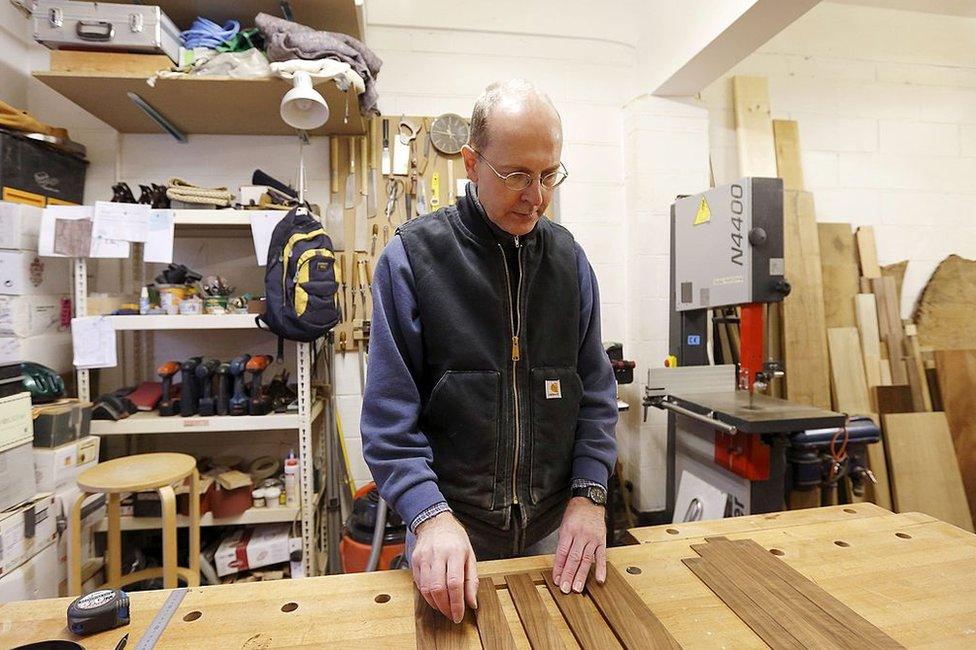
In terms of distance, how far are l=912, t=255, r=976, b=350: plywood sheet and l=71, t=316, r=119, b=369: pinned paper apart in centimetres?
447

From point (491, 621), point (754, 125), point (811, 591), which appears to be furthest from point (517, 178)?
point (754, 125)

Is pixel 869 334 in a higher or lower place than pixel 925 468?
higher

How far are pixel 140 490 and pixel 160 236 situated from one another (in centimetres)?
109

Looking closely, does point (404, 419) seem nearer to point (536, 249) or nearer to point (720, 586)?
point (536, 249)

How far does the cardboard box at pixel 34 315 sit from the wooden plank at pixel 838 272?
401 centimetres

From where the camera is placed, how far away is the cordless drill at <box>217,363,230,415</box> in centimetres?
228

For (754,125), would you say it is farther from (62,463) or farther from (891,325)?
(62,463)

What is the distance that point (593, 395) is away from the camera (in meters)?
1.19

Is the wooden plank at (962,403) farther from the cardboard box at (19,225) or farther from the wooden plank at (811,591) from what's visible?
the cardboard box at (19,225)

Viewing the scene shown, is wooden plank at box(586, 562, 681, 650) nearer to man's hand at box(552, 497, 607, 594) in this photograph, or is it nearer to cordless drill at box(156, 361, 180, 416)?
man's hand at box(552, 497, 607, 594)

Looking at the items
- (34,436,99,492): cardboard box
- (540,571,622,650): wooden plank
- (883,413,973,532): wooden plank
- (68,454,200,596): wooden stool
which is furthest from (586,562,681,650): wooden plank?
(883,413,973,532): wooden plank

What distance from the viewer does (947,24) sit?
3.35 m

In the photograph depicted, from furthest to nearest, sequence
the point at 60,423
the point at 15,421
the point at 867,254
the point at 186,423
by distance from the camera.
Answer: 1. the point at 867,254
2. the point at 186,423
3. the point at 60,423
4. the point at 15,421

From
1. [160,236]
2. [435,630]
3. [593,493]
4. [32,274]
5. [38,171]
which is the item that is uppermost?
[38,171]
